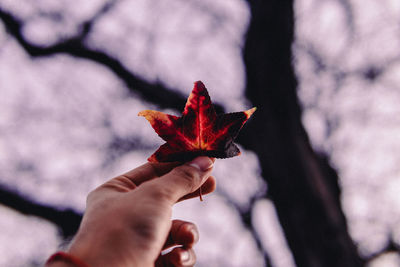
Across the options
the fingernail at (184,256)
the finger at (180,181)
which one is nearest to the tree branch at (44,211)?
the fingernail at (184,256)

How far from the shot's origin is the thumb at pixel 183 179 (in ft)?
2.72

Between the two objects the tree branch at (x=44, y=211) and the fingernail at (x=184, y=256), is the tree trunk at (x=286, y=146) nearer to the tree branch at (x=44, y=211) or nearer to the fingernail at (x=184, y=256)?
the fingernail at (x=184, y=256)

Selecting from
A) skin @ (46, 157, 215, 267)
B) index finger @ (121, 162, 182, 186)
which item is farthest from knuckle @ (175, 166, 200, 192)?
index finger @ (121, 162, 182, 186)

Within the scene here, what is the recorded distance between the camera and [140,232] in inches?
30.2

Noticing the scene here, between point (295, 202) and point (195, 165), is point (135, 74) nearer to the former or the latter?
point (195, 165)

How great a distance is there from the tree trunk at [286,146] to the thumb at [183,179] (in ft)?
3.54

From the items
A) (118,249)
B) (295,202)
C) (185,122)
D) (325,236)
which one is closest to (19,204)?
(118,249)

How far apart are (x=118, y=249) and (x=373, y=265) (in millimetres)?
2178

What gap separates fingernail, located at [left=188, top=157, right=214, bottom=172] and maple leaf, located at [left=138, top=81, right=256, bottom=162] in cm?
3

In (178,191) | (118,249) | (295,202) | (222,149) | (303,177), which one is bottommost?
(295,202)

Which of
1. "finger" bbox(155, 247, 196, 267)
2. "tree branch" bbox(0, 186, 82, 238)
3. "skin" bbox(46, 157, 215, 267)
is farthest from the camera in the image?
"tree branch" bbox(0, 186, 82, 238)

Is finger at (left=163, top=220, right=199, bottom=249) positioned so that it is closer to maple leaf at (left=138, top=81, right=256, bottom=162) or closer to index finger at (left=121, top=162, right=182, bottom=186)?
index finger at (left=121, top=162, right=182, bottom=186)

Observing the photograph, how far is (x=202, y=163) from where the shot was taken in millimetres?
914

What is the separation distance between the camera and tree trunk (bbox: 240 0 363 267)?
1786 millimetres
